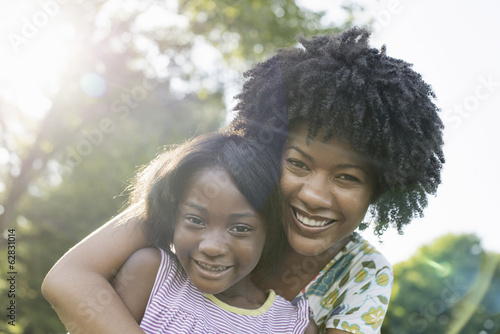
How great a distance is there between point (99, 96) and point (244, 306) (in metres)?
6.70

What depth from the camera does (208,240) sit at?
188cm

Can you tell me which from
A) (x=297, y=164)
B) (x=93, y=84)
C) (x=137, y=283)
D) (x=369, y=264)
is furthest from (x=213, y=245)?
(x=93, y=84)

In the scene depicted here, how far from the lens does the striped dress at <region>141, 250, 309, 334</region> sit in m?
1.92

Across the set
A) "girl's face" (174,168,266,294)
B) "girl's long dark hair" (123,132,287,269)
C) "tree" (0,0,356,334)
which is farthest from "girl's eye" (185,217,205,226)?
"tree" (0,0,356,334)

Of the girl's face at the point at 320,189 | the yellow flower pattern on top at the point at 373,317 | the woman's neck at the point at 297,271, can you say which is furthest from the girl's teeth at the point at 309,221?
the yellow flower pattern on top at the point at 373,317

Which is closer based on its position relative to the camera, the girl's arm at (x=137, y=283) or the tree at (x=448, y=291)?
the girl's arm at (x=137, y=283)

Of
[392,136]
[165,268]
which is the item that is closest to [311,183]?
[392,136]

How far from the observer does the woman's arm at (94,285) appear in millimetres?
1852

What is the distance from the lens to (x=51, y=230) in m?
9.38

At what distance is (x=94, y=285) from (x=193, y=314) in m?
0.40

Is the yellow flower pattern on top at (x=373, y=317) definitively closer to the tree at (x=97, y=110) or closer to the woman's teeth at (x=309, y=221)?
the woman's teeth at (x=309, y=221)

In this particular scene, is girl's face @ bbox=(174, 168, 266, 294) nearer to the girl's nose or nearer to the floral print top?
the girl's nose

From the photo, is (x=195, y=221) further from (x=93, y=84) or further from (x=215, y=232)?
(x=93, y=84)

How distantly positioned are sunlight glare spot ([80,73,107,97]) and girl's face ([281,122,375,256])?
6065 millimetres
